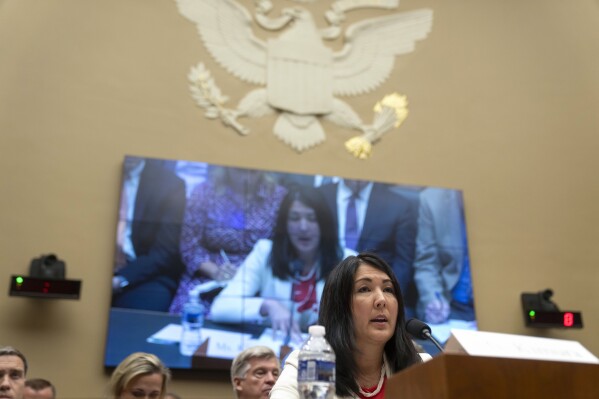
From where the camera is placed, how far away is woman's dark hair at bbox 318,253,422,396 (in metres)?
2.34

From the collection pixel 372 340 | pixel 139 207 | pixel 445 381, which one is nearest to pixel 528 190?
pixel 139 207

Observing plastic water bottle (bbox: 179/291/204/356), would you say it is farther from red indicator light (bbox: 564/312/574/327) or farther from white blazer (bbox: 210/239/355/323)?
red indicator light (bbox: 564/312/574/327)

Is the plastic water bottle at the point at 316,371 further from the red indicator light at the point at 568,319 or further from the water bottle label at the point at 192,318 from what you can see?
the red indicator light at the point at 568,319

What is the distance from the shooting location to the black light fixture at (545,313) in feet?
22.8

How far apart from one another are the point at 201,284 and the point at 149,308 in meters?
0.48

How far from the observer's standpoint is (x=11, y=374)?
155 inches

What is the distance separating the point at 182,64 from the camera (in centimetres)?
700

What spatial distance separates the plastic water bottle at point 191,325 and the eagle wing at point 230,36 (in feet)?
7.63

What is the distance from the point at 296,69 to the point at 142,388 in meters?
4.39

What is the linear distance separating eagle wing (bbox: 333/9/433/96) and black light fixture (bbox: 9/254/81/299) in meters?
3.15

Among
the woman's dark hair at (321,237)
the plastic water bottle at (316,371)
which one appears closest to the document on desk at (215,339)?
the woman's dark hair at (321,237)

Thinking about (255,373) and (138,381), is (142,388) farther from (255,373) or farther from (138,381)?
(255,373)

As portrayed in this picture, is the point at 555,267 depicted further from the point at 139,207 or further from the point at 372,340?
the point at 372,340

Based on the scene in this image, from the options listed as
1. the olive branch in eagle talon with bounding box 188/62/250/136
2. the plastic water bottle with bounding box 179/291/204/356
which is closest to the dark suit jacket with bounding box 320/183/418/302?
the olive branch in eagle talon with bounding box 188/62/250/136
